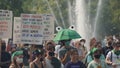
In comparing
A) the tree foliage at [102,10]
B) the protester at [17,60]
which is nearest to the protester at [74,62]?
the protester at [17,60]

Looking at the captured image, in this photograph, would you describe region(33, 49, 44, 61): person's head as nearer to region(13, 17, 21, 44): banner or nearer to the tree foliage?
region(13, 17, 21, 44): banner

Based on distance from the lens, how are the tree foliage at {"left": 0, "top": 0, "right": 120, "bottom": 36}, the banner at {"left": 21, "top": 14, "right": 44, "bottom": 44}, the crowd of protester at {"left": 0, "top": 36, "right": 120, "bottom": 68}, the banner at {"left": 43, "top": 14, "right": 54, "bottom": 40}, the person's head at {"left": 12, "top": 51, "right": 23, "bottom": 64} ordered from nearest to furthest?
the crowd of protester at {"left": 0, "top": 36, "right": 120, "bottom": 68}, the person's head at {"left": 12, "top": 51, "right": 23, "bottom": 64}, the banner at {"left": 21, "top": 14, "right": 44, "bottom": 44}, the banner at {"left": 43, "top": 14, "right": 54, "bottom": 40}, the tree foliage at {"left": 0, "top": 0, "right": 120, "bottom": 36}

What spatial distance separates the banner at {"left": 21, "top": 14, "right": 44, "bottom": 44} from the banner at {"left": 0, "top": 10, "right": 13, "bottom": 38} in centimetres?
65

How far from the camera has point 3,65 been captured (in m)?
17.7

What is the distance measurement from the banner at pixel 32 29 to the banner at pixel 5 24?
65 centimetres

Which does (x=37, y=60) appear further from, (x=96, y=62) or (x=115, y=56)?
(x=115, y=56)

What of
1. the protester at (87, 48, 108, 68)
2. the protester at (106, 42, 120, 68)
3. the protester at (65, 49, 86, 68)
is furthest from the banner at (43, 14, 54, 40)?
the protester at (87, 48, 108, 68)

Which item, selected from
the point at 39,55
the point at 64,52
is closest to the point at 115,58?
the point at 64,52

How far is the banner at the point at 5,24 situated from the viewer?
57.4 ft

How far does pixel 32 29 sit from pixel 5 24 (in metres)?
1.00

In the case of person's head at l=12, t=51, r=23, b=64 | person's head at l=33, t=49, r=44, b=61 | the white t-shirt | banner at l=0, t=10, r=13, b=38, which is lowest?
the white t-shirt

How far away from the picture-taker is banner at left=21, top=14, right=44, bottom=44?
657 inches

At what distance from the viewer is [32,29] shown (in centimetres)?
1698

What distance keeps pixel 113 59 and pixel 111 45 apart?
5.56 feet
